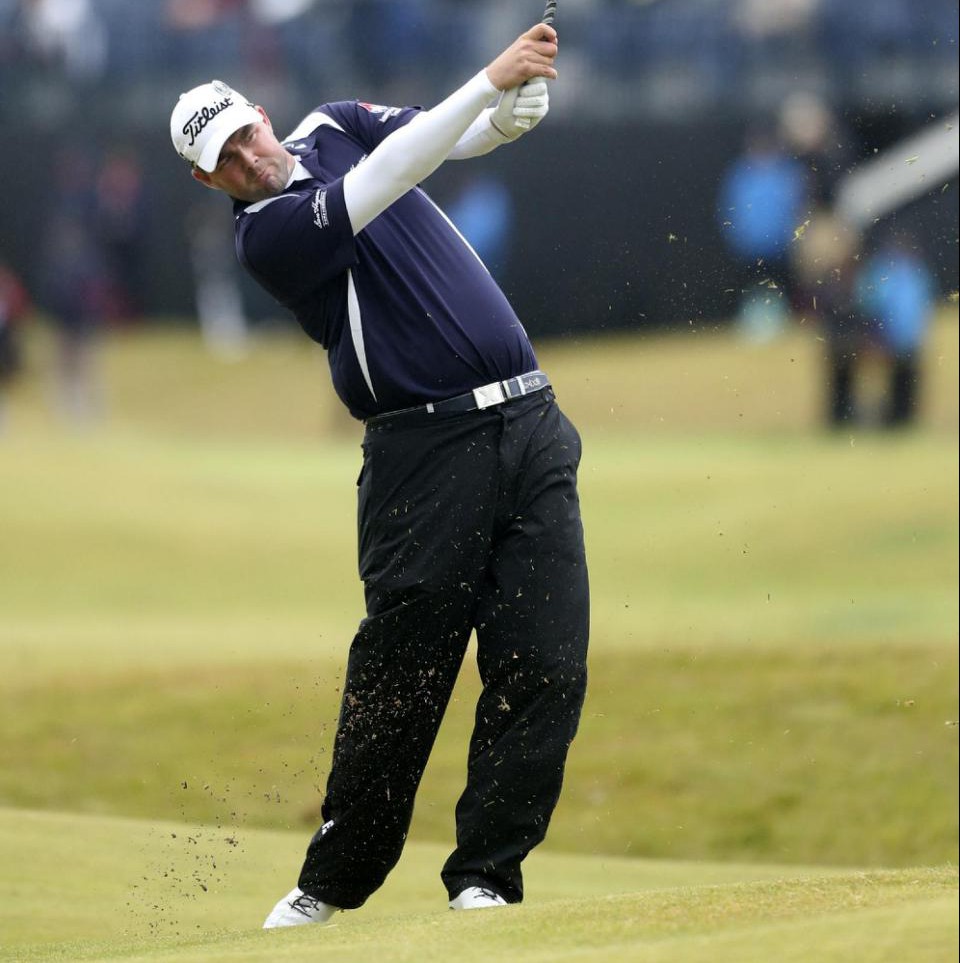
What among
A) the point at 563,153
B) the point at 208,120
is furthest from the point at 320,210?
the point at 563,153

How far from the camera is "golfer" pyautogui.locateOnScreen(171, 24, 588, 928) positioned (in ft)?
16.8

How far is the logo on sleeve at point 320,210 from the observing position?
197 inches

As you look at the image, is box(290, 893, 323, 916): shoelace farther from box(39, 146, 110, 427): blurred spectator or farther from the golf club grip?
box(39, 146, 110, 427): blurred spectator

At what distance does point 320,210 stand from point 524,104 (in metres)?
0.63

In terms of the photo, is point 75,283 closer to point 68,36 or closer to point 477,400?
point 68,36

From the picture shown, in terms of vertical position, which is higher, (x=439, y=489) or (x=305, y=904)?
(x=439, y=489)

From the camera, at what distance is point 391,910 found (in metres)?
5.79

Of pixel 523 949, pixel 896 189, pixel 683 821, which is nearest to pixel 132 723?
pixel 683 821

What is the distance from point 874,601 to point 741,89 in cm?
1088

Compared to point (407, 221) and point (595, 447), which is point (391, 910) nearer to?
point (407, 221)

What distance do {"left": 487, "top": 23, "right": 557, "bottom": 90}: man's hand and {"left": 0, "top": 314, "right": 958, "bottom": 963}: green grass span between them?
80.3 inches

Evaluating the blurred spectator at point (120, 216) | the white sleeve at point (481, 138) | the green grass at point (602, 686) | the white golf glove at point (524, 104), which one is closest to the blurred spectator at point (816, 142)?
the green grass at point (602, 686)

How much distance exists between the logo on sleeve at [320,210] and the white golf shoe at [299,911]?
177 cm

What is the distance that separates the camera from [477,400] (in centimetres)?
515
